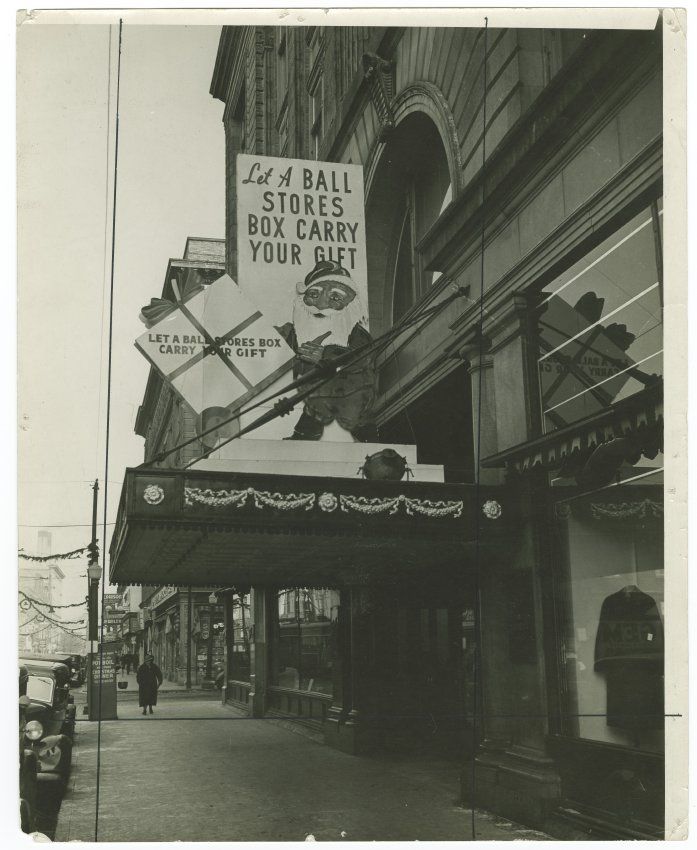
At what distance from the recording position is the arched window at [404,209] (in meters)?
13.3

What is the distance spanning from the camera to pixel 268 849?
23.1ft

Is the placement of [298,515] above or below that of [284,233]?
below

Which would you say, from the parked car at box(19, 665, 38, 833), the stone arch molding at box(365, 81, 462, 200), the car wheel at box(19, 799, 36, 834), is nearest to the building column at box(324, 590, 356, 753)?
the stone arch molding at box(365, 81, 462, 200)

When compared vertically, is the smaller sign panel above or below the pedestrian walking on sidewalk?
above

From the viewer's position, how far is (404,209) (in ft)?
47.6

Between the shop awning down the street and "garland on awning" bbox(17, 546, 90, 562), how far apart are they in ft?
1.33

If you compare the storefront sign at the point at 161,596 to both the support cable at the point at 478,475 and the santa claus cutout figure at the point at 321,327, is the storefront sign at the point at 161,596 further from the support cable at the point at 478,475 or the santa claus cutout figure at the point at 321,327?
the support cable at the point at 478,475

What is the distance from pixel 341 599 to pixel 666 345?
900cm

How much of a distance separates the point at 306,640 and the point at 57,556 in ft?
31.2

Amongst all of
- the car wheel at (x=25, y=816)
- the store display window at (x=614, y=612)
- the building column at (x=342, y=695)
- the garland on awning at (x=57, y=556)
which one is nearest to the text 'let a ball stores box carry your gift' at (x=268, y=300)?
the garland on awning at (x=57, y=556)

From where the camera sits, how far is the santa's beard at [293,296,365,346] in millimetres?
10766

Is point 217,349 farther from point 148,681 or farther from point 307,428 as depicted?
point 148,681

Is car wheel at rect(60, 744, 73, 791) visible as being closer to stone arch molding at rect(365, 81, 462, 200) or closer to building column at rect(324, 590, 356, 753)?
building column at rect(324, 590, 356, 753)

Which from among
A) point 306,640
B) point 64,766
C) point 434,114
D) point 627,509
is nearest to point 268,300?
point 434,114
